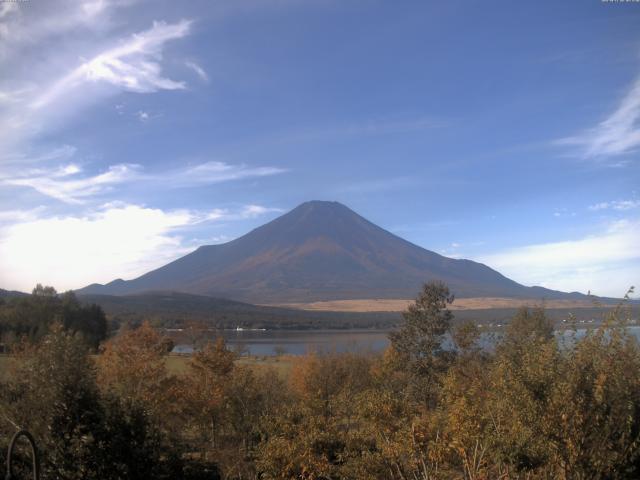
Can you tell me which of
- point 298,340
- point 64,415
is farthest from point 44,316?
point 64,415

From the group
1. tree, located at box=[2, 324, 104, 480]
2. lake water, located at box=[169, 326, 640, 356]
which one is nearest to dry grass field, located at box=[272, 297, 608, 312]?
lake water, located at box=[169, 326, 640, 356]

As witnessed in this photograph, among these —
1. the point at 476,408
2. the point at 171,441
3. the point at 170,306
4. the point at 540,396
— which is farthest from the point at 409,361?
the point at 170,306

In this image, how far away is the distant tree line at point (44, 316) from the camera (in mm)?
60438

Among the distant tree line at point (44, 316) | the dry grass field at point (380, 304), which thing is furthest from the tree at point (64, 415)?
the dry grass field at point (380, 304)

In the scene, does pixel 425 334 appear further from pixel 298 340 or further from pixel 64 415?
pixel 298 340

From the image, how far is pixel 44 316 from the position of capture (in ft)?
204

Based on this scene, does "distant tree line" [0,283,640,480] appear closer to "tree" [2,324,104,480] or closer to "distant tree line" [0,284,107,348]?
"tree" [2,324,104,480]

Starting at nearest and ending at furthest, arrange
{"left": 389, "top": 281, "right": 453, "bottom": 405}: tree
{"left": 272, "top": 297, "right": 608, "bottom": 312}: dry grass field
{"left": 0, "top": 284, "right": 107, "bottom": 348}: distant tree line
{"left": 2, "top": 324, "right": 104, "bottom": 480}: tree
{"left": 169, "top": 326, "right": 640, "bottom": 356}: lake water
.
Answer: {"left": 2, "top": 324, "right": 104, "bottom": 480}: tree, {"left": 389, "top": 281, "right": 453, "bottom": 405}: tree, {"left": 169, "top": 326, "right": 640, "bottom": 356}: lake water, {"left": 0, "top": 284, "right": 107, "bottom": 348}: distant tree line, {"left": 272, "top": 297, "right": 608, "bottom": 312}: dry grass field

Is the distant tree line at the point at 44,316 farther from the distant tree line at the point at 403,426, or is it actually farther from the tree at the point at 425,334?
the distant tree line at the point at 403,426

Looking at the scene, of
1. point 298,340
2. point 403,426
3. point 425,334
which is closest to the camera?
point 403,426

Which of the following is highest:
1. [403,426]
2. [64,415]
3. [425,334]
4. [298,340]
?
[425,334]

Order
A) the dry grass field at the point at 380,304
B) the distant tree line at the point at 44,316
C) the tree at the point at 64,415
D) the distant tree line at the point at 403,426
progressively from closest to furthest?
the distant tree line at the point at 403,426, the tree at the point at 64,415, the distant tree line at the point at 44,316, the dry grass field at the point at 380,304

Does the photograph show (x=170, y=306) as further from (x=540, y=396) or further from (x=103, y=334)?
(x=540, y=396)

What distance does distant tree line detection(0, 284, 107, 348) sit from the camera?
198 feet
